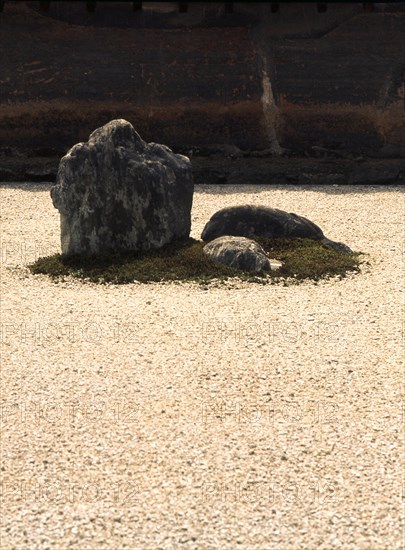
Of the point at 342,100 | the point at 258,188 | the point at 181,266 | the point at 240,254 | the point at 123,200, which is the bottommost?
the point at 258,188

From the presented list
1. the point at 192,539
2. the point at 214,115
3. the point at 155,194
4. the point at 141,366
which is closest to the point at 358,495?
the point at 192,539

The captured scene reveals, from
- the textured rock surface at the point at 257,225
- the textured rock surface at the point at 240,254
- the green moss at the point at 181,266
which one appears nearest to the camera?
the green moss at the point at 181,266

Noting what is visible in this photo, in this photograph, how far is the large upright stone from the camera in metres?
9.71

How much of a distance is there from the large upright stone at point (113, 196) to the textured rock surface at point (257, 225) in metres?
0.62

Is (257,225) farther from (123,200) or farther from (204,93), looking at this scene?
(204,93)

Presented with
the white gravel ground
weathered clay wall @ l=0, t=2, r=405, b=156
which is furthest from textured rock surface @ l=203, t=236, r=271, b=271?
weathered clay wall @ l=0, t=2, r=405, b=156

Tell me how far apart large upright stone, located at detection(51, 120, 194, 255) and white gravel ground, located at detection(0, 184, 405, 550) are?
90cm

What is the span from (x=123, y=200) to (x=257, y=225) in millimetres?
1685

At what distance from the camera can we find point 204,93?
15531mm

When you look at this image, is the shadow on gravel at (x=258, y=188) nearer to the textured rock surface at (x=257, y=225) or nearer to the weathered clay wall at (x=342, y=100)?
the weathered clay wall at (x=342, y=100)

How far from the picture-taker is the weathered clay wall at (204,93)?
50.8 feet

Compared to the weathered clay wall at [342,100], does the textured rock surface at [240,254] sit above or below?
below

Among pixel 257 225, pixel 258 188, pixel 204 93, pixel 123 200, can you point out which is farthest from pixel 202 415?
pixel 204 93

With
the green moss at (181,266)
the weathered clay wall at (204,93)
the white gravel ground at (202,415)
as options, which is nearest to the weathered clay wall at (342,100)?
the weathered clay wall at (204,93)
